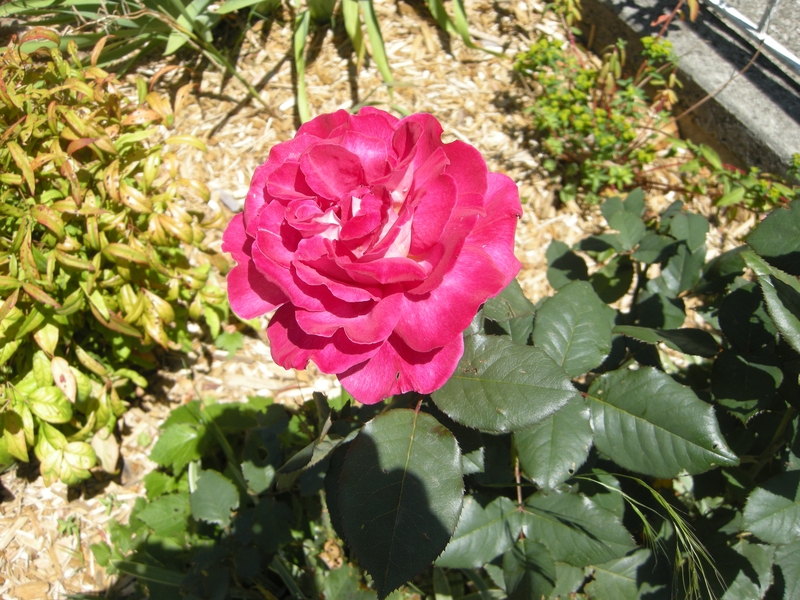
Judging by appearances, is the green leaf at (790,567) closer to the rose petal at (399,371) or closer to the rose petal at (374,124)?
the rose petal at (399,371)

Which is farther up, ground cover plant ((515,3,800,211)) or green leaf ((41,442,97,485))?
ground cover plant ((515,3,800,211))

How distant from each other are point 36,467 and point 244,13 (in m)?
2.39

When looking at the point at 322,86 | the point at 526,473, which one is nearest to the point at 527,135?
the point at 322,86

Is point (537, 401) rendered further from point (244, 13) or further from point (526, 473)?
point (244, 13)

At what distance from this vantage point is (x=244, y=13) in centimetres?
295

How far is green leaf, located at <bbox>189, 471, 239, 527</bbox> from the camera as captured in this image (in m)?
1.42

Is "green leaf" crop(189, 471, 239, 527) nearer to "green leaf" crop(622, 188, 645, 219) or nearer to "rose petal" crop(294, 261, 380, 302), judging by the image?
"rose petal" crop(294, 261, 380, 302)

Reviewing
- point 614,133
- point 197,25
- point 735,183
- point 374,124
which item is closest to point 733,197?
point 735,183

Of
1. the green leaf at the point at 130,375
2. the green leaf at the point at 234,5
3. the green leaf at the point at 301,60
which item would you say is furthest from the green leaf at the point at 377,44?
the green leaf at the point at 130,375

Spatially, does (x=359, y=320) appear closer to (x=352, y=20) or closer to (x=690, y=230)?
(x=690, y=230)

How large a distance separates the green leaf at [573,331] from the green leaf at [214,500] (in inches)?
36.8

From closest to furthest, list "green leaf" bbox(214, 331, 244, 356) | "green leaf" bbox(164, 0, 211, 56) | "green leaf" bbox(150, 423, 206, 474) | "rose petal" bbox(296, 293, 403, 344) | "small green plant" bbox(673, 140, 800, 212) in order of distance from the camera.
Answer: "rose petal" bbox(296, 293, 403, 344)
"green leaf" bbox(150, 423, 206, 474)
"small green plant" bbox(673, 140, 800, 212)
"green leaf" bbox(214, 331, 244, 356)
"green leaf" bbox(164, 0, 211, 56)

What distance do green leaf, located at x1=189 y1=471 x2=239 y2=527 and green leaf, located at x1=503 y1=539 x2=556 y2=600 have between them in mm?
747

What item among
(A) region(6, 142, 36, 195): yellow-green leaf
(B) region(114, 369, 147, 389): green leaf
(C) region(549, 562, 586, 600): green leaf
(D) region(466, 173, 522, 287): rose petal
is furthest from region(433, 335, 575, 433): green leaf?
(B) region(114, 369, 147, 389): green leaf
